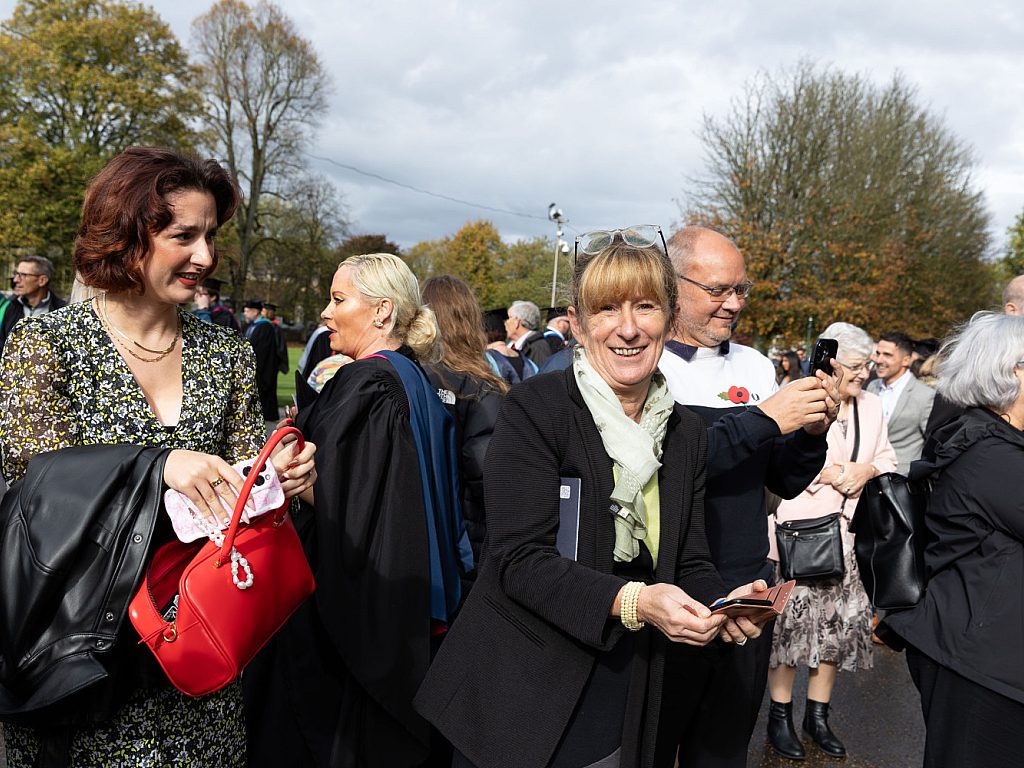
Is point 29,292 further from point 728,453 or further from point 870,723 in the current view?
point 870,723

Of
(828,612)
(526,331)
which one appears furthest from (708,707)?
(526,331)

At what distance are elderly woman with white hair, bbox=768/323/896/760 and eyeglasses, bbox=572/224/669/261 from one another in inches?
90.3

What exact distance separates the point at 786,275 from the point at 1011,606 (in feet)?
70.1

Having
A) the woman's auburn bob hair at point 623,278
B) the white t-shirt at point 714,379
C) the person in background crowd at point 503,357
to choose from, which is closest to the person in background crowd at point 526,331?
the person in background crowd at point 503,357

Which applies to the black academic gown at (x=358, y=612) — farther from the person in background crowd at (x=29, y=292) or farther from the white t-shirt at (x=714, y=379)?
the person in background crowd at (x=29, y=292)

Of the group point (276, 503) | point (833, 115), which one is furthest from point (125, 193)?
point (833, 115)

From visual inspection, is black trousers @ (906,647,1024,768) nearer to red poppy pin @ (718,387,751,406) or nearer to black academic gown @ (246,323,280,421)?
red poppy pin @ (718,387,751,406)

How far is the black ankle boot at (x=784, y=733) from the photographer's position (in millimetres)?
4129

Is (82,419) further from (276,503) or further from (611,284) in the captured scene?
(611,284)

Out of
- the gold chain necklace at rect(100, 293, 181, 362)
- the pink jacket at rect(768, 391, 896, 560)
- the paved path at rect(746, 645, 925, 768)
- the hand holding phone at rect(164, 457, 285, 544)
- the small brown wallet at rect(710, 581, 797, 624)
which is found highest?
the gold chain necklace at rect(100, 293, 181, 362)

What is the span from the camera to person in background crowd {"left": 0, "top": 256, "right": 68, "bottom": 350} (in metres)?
8.04

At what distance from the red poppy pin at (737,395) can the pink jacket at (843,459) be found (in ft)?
5.02

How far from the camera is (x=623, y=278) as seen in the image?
2.10m

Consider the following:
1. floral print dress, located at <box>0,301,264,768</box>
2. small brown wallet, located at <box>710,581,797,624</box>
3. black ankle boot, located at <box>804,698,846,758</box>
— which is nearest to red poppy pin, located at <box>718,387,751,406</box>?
small brown wallet, located at <box>710,581,797,624</box>
